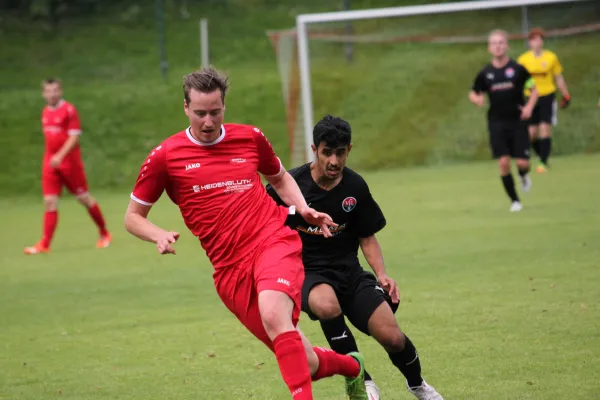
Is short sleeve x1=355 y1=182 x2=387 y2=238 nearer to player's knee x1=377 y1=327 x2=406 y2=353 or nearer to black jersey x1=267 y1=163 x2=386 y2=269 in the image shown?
black jersey x1=267 y1=163 x2=386 y2=269

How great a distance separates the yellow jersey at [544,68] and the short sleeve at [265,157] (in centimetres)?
1453

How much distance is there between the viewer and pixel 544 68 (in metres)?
20.0

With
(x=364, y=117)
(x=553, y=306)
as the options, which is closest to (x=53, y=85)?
(x=553, y=306)

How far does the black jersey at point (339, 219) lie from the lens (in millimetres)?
6398

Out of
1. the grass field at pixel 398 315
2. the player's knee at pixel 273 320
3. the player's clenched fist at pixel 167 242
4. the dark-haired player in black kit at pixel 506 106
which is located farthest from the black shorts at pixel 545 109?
the player's clenched fist at pixel 167 242

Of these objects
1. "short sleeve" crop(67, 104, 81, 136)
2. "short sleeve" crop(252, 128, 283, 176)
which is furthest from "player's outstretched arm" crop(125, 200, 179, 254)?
"short sleeve" crop(67, 104, 81, 136)

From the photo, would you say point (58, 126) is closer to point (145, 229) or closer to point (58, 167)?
point (58, 167)

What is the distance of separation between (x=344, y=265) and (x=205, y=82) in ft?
4.78

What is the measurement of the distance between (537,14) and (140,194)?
18.6m

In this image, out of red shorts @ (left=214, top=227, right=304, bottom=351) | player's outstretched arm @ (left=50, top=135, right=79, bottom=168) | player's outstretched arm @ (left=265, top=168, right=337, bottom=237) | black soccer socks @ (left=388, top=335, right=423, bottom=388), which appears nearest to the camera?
red shorts @ (left=214, top=227, right=304, bottom=351)

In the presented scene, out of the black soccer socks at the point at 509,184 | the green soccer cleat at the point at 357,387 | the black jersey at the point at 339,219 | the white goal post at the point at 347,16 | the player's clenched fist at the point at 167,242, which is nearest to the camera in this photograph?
the player's clenched fist at the point at 167,242

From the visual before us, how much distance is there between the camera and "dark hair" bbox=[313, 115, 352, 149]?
6.07m

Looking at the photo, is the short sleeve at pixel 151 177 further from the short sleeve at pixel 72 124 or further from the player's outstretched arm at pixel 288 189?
the short sleeve at pixel 72 124

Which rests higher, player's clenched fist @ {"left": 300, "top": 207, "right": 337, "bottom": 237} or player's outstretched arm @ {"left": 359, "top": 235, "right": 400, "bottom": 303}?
player's clenched fist @ {"left": 300, "top": 207, "right": 337, "bottom": 237}
